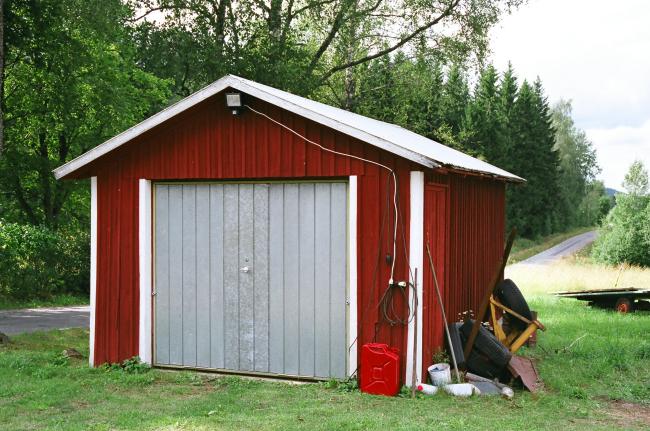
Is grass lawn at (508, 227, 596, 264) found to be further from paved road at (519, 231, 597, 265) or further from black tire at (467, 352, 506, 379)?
black tire at (467, 352, 506, 379)

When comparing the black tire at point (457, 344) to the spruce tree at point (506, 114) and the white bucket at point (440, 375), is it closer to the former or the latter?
the white bucket at point (440, 375)

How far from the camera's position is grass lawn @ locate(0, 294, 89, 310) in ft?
58.4

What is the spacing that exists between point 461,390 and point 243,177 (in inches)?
142

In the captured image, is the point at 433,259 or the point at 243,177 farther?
the point at 243,177

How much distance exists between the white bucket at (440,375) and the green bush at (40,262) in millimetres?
11825

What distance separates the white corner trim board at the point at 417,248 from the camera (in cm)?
860

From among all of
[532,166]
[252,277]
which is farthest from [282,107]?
[532,166]

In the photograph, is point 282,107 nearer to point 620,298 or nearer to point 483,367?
point 483,367

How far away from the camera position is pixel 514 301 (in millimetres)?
10578

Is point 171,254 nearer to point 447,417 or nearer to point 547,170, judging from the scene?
point 447,417

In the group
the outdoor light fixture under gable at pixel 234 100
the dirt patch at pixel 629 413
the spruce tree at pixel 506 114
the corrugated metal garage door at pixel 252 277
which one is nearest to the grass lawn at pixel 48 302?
the corrugated metal garage door at pixel 252 277

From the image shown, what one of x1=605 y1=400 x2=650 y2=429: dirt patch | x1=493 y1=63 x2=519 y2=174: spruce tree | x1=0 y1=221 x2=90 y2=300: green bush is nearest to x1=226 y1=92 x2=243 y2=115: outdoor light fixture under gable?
x1=605 y1=400 x2=650 y2=429: dirt patch

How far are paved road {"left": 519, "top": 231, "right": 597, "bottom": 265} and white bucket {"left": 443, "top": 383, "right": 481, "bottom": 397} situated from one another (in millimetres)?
33816

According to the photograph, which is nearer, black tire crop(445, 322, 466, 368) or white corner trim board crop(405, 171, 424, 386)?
white corner trim board crop(405, 171, 424, 386)
